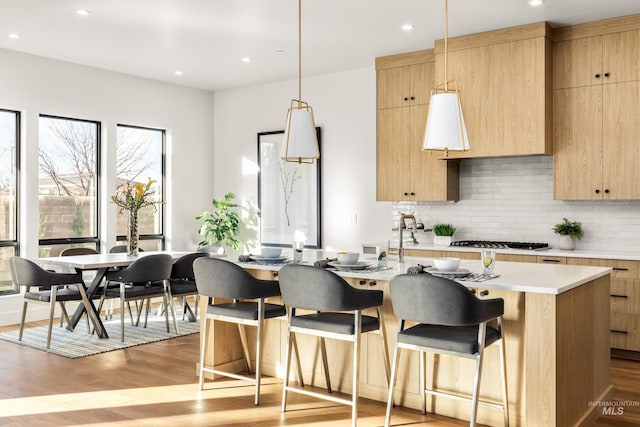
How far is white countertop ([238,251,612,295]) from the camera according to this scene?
3.12m

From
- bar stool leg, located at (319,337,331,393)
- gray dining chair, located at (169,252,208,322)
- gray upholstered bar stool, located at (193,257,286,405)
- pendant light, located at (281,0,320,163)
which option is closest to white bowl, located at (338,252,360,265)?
gray upholstered bar stool, located at (193,257,286,405)

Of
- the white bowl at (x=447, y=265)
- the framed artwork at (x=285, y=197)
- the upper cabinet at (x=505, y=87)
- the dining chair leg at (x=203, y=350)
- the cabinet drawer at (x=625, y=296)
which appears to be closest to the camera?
the white bowl at (x=447, y=265)

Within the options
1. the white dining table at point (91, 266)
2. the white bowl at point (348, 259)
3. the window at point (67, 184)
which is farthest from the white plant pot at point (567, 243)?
the window at point (67, 184)

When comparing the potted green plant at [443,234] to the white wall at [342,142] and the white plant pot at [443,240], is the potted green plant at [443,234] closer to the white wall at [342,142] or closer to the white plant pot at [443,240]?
the white plant pot at [443,240]

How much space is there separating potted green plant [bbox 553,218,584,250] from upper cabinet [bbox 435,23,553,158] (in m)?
0.73

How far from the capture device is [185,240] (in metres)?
8.40

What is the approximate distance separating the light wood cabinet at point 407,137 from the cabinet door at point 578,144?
1.12 m

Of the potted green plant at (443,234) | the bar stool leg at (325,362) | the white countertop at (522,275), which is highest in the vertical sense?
the potted green plant at (443,234)

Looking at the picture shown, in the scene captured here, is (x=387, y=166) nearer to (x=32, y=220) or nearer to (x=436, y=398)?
(x=436, y=398)

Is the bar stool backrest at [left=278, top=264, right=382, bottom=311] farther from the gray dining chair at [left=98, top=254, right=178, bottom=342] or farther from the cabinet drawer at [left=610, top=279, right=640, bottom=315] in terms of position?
the cabinet drawer at [left=610, top=279, right=640, bottom=315]

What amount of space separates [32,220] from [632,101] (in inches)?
237

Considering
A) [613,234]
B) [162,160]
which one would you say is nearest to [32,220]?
[162,160]

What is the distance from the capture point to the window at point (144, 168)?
768cm

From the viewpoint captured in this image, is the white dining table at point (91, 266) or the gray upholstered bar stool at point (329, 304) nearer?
the gray upholstered bar stool at point (329, 304)
